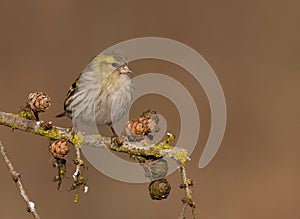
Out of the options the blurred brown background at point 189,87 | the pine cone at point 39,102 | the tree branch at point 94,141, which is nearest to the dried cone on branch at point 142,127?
the tree branch at point 94,141

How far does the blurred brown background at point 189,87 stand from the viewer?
2.80 meters

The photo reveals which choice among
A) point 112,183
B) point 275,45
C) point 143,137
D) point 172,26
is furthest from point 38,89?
point 143,137

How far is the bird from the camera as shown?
50.4 inches

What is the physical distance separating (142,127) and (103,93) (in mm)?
287

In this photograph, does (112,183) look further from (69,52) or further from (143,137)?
(143,137)

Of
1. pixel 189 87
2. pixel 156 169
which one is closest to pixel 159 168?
pixel 156 169

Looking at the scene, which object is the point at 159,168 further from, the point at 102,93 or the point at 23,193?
the point at 102,93

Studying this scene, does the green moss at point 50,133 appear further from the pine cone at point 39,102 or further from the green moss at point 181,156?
the green moss at point 181,156

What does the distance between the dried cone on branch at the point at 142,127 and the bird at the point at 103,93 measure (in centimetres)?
15

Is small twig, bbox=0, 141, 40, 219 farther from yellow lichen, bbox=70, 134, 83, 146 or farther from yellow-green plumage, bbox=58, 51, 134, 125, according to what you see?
yellow-green plumage, bbox=58, 51, 134, 125

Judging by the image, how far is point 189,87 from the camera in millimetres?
3127

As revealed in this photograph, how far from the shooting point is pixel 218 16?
10.9ft

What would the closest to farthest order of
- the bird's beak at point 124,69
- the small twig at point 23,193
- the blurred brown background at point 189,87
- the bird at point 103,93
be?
the small twig at point 23,193
the bird at point 103,93
the bird's beak at point 124,69
the blurred brown background at point 189,87

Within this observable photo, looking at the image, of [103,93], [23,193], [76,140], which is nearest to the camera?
[23,193]
